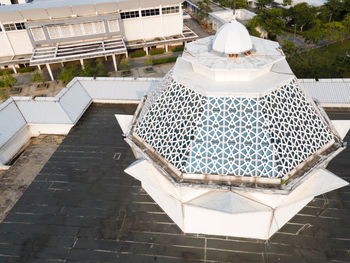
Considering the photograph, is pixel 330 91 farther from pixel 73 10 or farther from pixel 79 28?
pixel 73 10

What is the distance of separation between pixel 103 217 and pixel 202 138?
9.95 meters

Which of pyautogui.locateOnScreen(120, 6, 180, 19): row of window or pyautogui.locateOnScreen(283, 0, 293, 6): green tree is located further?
pyautogui.locateOnScreen(283, 0, 293, 6): green tree

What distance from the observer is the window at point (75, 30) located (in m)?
55.8

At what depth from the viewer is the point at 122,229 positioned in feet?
65.2

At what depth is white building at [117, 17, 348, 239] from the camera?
17.7 meters

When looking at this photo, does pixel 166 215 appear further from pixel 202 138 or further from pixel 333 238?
pixel 333 238

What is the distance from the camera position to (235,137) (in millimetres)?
18188

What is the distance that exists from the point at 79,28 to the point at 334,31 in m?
58.0

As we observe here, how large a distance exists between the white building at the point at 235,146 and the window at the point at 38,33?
153 ft

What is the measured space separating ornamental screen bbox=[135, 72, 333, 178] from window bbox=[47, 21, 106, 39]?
4489 centimetres

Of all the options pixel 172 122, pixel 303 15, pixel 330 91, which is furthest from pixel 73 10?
pixel 303 15

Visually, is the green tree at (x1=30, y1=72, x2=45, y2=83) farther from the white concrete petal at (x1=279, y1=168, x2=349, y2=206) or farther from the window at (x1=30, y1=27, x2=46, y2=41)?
the white concrete petal at (x1=279, y1=168, x2=349, y2=206)

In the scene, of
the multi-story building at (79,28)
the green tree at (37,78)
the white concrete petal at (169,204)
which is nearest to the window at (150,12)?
the multi-story building at (79,28)

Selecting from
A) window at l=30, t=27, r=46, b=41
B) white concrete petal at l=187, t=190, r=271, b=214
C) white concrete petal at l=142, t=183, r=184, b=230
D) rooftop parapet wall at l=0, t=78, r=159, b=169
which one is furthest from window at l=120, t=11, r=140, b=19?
white concrete petal at l=187, t=190, r=271, b=214
